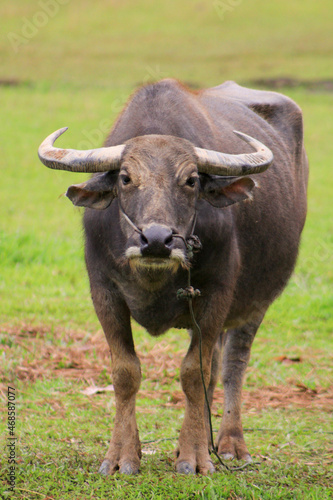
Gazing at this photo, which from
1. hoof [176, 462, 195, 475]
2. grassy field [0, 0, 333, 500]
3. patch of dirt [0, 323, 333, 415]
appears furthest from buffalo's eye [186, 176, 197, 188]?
patch of dirt [0, 323, 333, 415]

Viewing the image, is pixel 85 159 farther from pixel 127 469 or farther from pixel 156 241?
pixel 127 469

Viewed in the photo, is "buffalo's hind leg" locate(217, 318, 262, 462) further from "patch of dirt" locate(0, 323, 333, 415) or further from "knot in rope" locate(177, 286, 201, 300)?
"knot in rope" locate(177, 286, 201, 300)

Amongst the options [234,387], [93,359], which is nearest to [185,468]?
[234,387]

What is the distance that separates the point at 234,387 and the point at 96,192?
72.3 inches

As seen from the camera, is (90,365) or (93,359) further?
(93,359)

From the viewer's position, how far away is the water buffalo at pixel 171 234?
3.84m

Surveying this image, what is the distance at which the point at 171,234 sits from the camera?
139 inches

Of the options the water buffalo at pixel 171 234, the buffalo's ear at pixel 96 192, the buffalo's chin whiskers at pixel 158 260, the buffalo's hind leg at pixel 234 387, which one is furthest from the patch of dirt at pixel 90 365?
the buffalo's chin whiskers at pixel 158 260

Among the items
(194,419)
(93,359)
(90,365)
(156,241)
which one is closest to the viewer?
(156,241)

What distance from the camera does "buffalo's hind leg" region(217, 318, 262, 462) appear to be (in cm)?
477

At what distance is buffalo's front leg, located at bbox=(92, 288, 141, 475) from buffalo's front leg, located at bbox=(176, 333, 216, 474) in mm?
259

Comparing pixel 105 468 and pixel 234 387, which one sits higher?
pixel 105 468

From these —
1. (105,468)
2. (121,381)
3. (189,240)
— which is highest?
(189,240)

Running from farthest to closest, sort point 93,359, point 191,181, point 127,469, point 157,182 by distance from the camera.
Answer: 1. point 93,359
2. point 127,469
3. point 191,181
4. point 157,182
